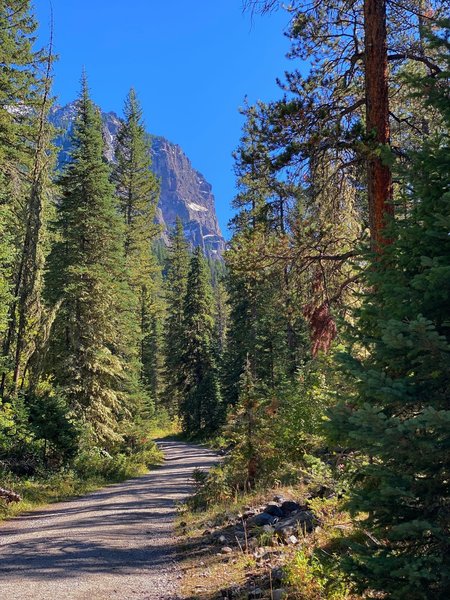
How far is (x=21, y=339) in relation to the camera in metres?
14.8

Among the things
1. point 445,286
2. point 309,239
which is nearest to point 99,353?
point 309,239

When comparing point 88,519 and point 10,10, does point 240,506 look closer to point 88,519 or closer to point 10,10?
point 88,519

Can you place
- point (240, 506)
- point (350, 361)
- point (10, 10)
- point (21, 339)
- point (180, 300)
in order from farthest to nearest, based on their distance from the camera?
1. point (180, 300)
2. point (10, 10)
3. point (21, 339)
4. point (240, 506)
5. point (350, 361)

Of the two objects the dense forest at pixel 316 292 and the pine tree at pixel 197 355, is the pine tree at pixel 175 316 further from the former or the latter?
the dense forest at pixel 316 292

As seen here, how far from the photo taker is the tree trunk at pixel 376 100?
6367 mm

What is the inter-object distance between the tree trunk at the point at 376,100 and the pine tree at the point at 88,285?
14403mm

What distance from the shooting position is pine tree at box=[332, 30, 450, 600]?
275cm

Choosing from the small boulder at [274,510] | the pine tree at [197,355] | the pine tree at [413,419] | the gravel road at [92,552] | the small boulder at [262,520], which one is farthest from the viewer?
the pine tree at [197,355]

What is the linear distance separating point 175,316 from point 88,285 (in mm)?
35140

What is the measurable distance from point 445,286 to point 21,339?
14154 millimetres

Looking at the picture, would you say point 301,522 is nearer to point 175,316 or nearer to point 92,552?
point 92,552

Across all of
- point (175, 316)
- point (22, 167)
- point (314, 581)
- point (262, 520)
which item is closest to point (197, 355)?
point (175, 316)

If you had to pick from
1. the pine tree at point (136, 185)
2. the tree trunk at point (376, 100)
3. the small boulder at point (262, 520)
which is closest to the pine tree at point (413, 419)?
the tree trunk at point (376, 100)

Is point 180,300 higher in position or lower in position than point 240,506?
higher
